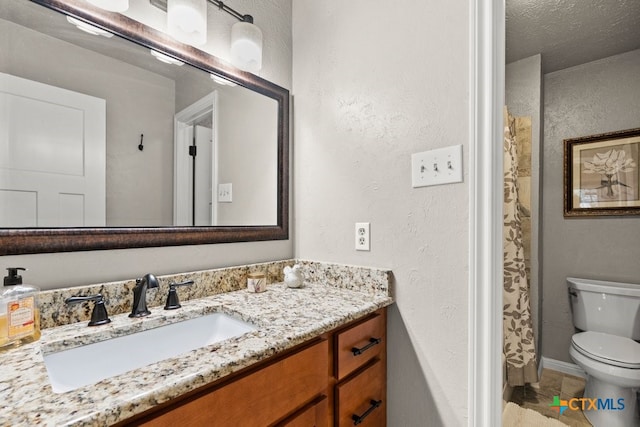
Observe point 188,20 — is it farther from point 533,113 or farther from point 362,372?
point 533,113

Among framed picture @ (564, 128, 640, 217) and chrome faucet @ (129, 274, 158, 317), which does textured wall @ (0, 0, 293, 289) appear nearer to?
chrome faucet @ (129, 274, 158, 317)

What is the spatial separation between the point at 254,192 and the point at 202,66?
0.55 meters

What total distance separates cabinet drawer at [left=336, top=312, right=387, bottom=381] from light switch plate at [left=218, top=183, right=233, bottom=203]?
2.36ft

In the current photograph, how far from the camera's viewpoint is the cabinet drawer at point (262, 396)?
1.94 ft

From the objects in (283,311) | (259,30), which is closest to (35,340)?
(283,311)

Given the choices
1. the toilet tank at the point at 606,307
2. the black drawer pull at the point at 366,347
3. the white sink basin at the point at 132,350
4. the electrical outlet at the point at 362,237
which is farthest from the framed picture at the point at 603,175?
the white sink basin at the point at 132,350

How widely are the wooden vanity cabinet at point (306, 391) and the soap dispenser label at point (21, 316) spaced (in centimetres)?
43

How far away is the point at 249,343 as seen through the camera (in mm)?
731

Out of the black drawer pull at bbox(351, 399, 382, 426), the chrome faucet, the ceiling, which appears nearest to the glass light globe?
the chrome faucet

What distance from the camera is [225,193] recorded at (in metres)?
1.31

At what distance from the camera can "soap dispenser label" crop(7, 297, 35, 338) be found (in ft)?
2.31

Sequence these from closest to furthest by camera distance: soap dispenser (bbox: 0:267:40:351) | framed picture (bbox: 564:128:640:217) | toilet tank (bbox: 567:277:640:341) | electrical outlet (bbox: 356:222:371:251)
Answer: soap dispenser (bbox: 0:267:40:351), electrical outlet (bbox: 356:222:371:251), toilet tank (bbox: 567:277:640:341), framed picture (bbox: 564:128:640:217)

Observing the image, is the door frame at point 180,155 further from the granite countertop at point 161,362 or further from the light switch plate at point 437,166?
the light switch plate at point 437,166

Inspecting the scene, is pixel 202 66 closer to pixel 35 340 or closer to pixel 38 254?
pixel 38 254
